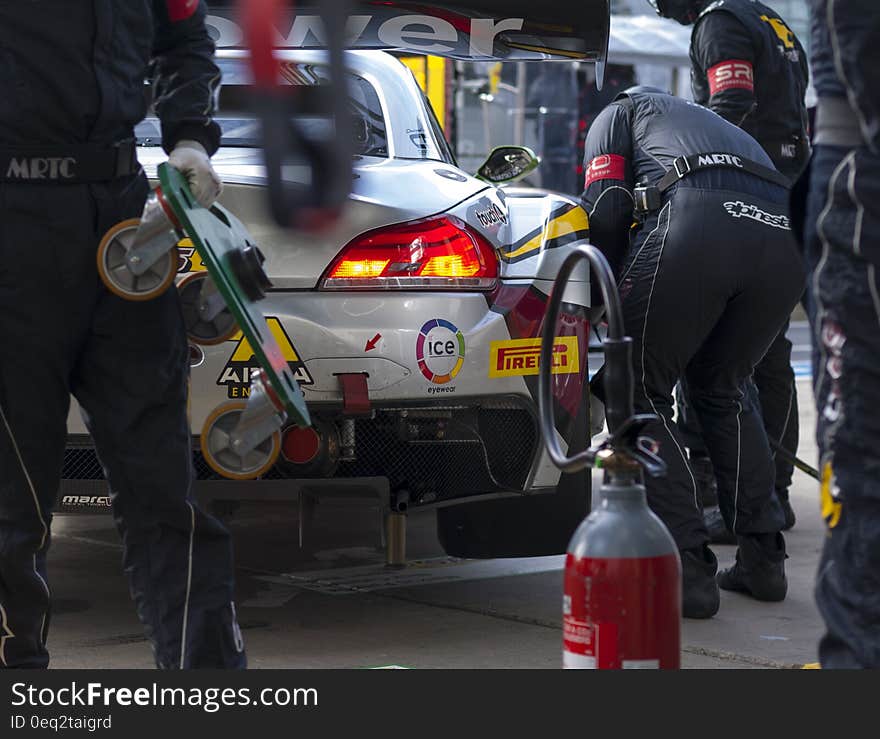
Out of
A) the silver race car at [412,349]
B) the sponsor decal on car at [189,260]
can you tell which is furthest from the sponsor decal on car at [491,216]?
the sponsor decal on car at [189,260]

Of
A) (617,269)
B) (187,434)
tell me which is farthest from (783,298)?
(187,434)

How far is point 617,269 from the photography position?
463 centimetres

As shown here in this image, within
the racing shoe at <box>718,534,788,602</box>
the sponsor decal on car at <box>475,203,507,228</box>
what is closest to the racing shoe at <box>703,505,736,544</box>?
the racing shoe at <box>718,534,788,602</box>

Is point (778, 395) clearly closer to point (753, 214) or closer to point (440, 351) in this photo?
point (753, 214)

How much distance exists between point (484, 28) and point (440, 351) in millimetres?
981

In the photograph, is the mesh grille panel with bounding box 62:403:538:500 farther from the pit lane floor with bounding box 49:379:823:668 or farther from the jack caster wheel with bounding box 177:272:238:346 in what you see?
the jack caster wheel with bounding box 177:272:238:346

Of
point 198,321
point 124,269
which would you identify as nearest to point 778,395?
point 198,321

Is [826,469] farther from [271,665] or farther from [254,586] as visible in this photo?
[254,586]

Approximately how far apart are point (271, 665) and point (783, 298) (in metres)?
1.87

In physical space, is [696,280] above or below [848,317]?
below

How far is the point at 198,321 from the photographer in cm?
320

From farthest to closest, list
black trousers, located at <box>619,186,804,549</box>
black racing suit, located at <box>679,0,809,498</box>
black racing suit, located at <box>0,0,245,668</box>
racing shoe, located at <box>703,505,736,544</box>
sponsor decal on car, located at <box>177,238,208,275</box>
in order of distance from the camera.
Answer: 1. black racing suit, located at <box>679,0,809,498</box>
2. racing shoe, located at <box>703,505,736,544</box>
3. black trousers, located at <box>619,186,804,549</box>
4. sponsor decal on car, located at <box>177,238,208,275</box>
5. black racing suit, located at <box>0,0,245,668</box>

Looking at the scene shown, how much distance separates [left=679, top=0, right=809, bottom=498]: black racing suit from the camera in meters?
5.68

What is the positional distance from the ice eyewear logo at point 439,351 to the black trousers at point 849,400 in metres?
1.60
